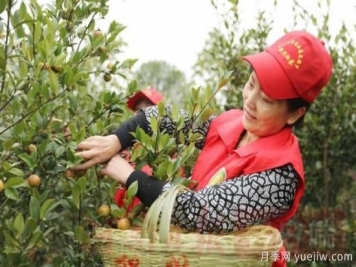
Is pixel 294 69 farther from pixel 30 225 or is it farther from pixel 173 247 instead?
pixel 30 225

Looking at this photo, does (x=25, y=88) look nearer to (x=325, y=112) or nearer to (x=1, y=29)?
(x=1, y=29)

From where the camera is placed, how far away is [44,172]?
2.05 meters

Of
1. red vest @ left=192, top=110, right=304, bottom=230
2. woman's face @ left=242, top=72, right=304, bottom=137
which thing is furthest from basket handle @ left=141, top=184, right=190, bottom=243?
woman's face @ left=242, top=72, right=304, bottom=137

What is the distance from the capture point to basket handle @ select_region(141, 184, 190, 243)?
1.65 m

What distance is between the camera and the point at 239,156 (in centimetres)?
198

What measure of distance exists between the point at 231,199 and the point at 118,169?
1.08 feet

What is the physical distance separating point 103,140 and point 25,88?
11.9 inches

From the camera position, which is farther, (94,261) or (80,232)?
(94,261)

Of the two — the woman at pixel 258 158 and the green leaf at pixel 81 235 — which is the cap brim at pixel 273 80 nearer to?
the woman at pixel 258 158

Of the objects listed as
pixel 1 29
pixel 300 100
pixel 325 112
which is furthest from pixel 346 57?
pixel 1 29

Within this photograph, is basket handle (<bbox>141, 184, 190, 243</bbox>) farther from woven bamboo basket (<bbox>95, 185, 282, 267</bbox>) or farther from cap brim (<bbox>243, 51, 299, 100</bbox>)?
cap brim (<bbox>243, 51, 299, 100</bbox>)

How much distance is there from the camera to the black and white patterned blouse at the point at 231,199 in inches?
72.3

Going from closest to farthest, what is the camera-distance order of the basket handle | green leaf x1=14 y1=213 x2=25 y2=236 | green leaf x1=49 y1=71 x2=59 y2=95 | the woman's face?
the basket handle, green leaf x1=14 y1=213 x2=25 y2=236, green leaf x1=49 y1=71 x2=59 y2=95, the woman's face

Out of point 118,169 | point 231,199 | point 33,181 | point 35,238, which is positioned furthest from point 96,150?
point 231,199
